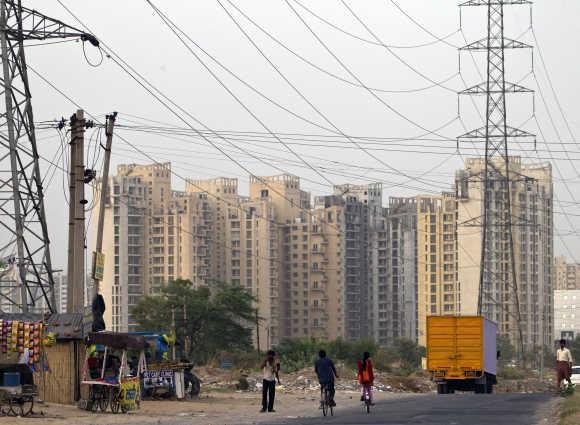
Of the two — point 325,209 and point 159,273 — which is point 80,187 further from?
point 325,209

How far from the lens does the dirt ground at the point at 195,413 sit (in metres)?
27.4

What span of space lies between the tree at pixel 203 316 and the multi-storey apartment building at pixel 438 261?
192ft

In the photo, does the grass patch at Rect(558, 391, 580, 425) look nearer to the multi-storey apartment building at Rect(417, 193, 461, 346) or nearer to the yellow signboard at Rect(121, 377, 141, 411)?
the yellow signboard at Rect(121, 377, 141, 411)

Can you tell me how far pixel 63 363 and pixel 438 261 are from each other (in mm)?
138773

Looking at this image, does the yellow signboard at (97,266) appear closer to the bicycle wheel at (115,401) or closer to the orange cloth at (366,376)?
the bicycle wheel at (115,401)

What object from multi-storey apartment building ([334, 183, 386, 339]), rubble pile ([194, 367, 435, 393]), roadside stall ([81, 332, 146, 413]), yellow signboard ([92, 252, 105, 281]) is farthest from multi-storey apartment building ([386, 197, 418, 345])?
roadside stall ([81, 332, 146, 413])

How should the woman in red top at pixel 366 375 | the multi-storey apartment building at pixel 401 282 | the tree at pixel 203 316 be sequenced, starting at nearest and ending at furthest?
1. the woman in red top at pixel 366 375
2. the tree at pixel 203 316
3. the multi-storey apartment building at pixel 401 282

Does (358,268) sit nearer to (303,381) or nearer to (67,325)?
(303,381)

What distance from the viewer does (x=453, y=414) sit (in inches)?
1099

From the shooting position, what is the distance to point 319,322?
573 ft

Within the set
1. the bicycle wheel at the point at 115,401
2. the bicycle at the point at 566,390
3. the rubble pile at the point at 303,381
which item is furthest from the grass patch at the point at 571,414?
the rubble pile at the point at 303,381

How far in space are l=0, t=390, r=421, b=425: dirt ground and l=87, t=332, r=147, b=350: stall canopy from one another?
5.56 ft

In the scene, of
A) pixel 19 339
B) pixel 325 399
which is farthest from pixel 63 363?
pixel 325 399

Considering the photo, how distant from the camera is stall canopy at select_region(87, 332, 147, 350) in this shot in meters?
30.7
